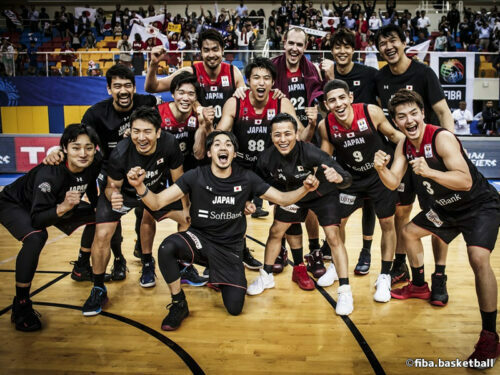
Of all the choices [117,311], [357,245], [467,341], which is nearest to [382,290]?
[467,341]

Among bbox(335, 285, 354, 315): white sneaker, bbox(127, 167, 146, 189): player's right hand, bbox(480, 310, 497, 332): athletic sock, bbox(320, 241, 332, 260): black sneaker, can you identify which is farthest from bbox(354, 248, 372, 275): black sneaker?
bbox(127, 167, 146, 189): player's right hand

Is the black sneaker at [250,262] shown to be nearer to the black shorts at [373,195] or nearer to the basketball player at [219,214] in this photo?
the basketball player at [219,214]

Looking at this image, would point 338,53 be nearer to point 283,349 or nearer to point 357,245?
point 357,245

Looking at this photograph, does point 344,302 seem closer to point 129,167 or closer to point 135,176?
point 135,176

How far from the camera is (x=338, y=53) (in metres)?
4.89

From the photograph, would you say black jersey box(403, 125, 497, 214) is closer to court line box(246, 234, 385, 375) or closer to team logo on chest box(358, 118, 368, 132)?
team logo on chest box(358, 118, 368, 132)

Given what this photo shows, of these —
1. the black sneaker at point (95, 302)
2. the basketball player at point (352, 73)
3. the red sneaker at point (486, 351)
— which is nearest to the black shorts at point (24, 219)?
the black sneaker at point (95, 302)

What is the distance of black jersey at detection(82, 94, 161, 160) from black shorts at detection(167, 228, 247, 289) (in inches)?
55.6

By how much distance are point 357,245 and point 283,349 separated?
325 centimetres

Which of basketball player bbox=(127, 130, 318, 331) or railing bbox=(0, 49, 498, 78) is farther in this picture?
railing bbox=(0, 49, 498, 78)

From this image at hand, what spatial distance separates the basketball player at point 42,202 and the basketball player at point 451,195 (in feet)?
8.92

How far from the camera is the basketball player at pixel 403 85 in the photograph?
4.56 metres

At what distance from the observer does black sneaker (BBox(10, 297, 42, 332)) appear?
3.70 metres

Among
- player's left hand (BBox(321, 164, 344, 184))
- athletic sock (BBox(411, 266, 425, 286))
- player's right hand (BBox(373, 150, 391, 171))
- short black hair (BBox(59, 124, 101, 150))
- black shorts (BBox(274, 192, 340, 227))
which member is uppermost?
short black hair (BBox(59, 124, 101, 150))
